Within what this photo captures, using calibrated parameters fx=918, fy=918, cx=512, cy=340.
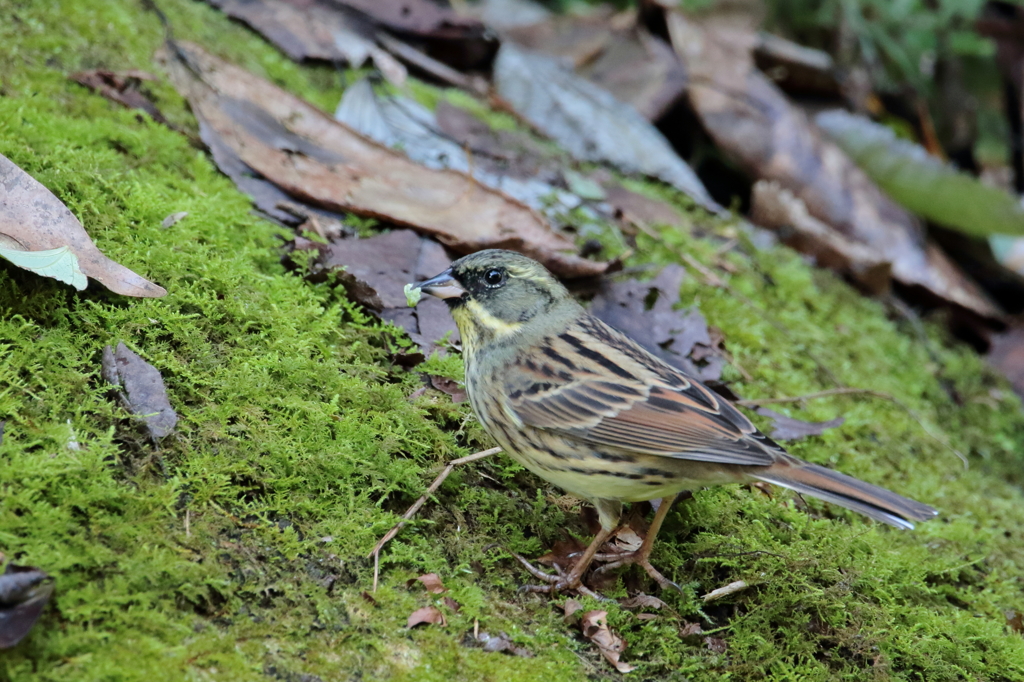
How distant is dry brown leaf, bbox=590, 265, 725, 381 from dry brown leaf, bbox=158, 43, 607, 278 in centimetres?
26

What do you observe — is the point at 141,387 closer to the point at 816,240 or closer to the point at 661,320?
the point at 661,320

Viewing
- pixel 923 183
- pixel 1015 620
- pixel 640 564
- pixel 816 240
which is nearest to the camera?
pixel 640 564

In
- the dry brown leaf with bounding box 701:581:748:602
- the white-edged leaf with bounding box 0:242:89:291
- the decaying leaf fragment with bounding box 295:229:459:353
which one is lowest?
the dry brown leaf with bounding box 701:581:748:602

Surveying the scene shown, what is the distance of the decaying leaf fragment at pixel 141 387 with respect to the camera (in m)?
3.39

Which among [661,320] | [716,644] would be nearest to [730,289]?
[661,320]

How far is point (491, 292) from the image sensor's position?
14.0 feet

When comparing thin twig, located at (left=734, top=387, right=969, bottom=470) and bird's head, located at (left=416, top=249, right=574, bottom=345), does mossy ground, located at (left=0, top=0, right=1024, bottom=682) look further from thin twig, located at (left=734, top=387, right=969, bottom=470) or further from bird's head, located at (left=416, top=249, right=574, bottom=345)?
bird's head, located at (left=416, top=249, right=574, bottom=345)

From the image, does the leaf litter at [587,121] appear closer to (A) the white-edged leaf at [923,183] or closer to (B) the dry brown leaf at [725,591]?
(A) the white-edged leaf at [923,183]

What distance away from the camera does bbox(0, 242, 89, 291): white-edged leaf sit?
351 cm

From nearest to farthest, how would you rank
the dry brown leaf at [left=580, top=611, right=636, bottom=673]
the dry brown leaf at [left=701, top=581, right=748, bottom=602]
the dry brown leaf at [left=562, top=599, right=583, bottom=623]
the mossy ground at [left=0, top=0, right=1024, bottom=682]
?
1. the mossy ground at [left=0, top=0, right=1024, bottom=682]
2. the dry brown leaf at [left=580, top=611, right=636, bottom=673]
3. the dry brown leaf at [left=562, top=599, right=583, bottom=623]
4. the dry brown leaf at [left=701, top=581, right=748, bottom=602]

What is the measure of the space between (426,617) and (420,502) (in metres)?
0.55

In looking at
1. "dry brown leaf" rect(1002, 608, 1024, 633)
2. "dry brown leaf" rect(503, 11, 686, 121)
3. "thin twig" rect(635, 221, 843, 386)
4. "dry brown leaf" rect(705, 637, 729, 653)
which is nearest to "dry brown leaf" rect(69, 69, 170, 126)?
"thin twig" rect(635, 221, 843, 386)

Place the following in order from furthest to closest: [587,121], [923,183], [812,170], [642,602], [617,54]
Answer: [617,54], [923,183], [812,170], [587,121], [642,602]

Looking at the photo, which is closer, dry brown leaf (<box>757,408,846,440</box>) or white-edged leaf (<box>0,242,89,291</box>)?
white-edged leaf (<box>0,242,89,291</box>)
